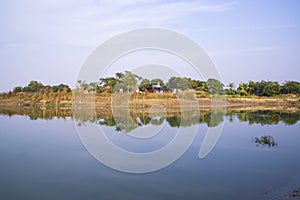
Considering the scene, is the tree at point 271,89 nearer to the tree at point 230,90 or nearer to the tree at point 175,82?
the tree at point 230,90

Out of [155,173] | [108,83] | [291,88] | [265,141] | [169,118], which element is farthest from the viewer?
[291,88]

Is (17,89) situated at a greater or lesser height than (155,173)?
greater

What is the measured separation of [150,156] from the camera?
7.68 m

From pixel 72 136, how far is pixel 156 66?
14.1 ft

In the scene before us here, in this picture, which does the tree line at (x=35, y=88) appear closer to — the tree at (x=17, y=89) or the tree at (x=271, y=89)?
the tree at (x=17, y=89)

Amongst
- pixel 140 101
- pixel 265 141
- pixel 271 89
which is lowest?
pixel 265 141

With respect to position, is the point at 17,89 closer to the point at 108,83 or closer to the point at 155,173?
the point at 108,83

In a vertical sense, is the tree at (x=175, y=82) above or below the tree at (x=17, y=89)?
below

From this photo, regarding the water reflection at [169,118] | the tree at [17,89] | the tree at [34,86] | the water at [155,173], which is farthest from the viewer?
the tree at [34,86]

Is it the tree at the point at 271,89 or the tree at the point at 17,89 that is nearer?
the tree at the point at 271,89

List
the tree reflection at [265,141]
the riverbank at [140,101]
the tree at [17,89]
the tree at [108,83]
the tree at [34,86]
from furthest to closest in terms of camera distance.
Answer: the tree at [34,86] → the tree at [17,89] → the tree at [108,83] → the riverbank at [140,101] → the tree reflection at [265,141]

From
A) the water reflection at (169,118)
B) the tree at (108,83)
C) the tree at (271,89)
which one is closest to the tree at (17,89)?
the tree at (108,83)

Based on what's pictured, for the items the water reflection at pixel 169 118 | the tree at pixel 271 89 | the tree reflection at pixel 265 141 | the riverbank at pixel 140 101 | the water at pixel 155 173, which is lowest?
the water at pixel 155 173

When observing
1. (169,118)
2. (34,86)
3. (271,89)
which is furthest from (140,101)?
(34,86)
